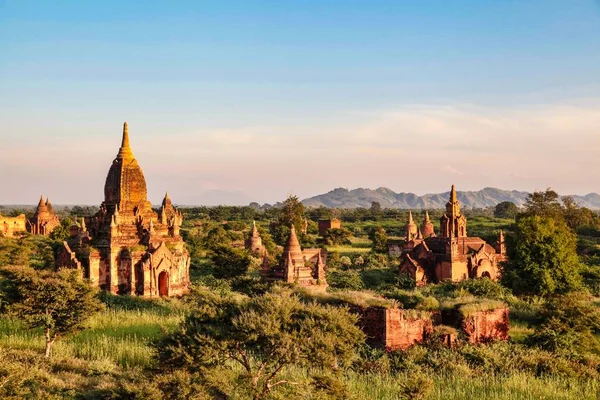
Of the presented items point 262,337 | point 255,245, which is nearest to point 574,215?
point 255,245

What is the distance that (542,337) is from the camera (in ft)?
74.2

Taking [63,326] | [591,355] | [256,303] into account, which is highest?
[256,303]

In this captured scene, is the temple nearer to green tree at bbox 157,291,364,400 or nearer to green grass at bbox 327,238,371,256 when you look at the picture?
green grass at bbox 327,238,371,256

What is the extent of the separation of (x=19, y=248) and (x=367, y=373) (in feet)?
109

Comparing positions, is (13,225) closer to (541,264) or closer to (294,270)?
(294,270)

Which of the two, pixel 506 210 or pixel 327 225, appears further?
pixel 506 210

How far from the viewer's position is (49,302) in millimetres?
20359

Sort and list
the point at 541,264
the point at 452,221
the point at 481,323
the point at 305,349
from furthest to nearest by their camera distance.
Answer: the point at 452,221 < the point at 541,264 < the point at 481,323 < the point at 305,349

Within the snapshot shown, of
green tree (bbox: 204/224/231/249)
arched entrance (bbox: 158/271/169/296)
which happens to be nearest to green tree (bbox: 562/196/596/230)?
green tree (bbox: 204/224/231/249)

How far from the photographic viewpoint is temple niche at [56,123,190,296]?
2905 centimetres

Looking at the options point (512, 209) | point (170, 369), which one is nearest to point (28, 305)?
point (170, 369)

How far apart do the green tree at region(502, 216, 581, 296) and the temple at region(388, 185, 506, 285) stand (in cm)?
572

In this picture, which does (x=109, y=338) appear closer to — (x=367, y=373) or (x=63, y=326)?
(x=63, y=326)

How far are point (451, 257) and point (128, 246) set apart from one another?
20.4 meters
